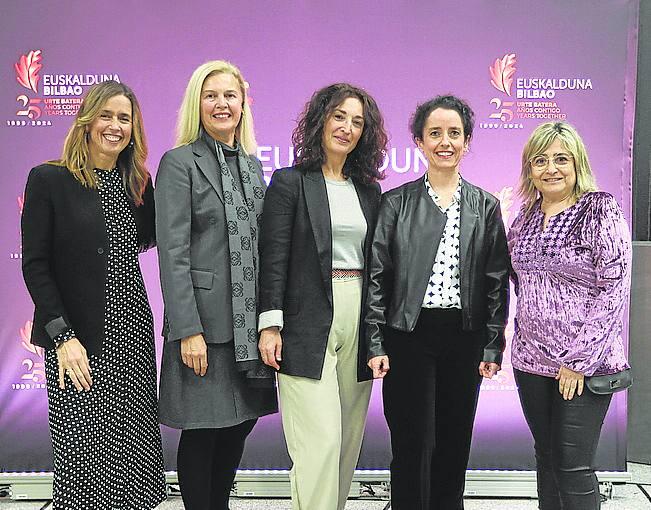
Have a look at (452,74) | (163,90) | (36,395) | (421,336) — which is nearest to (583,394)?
(421,336)

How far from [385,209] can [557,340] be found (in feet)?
2.21

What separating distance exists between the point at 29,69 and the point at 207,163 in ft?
4.41

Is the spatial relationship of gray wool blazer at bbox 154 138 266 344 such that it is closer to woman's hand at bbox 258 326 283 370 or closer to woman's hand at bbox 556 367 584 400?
woman's hand at bbox 258 326 283 370

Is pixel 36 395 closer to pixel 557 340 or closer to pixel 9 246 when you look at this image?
pixel 9 246

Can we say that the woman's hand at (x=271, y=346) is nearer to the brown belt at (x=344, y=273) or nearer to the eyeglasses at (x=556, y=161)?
the brown belt at (x=344, y=273)

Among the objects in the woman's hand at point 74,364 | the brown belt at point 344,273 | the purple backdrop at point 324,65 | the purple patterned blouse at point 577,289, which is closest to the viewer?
the purple patterned blouse at point 577,289

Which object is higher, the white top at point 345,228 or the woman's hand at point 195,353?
the white top at point 345,228

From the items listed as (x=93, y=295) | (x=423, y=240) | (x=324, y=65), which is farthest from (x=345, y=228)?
(x=324, y=65)

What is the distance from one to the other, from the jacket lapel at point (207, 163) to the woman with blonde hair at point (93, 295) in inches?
8.8

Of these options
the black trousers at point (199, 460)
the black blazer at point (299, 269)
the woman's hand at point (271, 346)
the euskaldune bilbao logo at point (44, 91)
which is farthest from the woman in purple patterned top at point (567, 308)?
the euskaldune bilbao logo at point (44, 91)

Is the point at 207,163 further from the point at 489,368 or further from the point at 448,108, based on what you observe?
the point at 489,368

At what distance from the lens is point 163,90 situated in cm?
324

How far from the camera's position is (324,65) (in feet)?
10.6

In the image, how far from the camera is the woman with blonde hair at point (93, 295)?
7.47 feet
